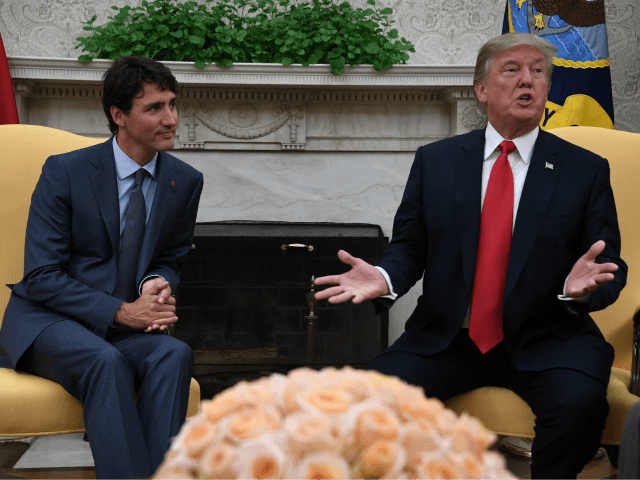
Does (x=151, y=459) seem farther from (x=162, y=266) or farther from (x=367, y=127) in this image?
(x=367, y=127)

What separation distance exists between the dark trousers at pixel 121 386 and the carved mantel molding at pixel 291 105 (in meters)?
2.00

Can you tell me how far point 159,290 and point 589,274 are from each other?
1083 mm

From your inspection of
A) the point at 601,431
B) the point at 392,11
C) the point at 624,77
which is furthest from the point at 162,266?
the point at 624,77

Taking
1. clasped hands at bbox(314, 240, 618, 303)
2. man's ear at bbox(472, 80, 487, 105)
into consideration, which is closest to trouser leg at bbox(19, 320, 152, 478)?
clasped hands at bbox(314, 240, 618, 303)

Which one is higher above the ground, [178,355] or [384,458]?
[384,458]

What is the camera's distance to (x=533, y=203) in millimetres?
1581

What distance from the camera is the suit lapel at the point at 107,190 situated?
5.62 ft

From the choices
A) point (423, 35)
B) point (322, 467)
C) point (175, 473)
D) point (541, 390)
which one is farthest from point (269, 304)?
point (322, 467)

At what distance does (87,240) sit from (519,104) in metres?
1.24

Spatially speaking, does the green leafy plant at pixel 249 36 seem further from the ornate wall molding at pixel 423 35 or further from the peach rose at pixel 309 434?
the peach rose at pixel 309 434

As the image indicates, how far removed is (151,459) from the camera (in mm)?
1455

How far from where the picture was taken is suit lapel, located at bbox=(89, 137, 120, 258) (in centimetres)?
171

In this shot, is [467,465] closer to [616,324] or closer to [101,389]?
[101,389]

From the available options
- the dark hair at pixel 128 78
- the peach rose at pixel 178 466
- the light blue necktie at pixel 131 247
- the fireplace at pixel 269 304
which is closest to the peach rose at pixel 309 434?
the peach rose at pixel 178 466
